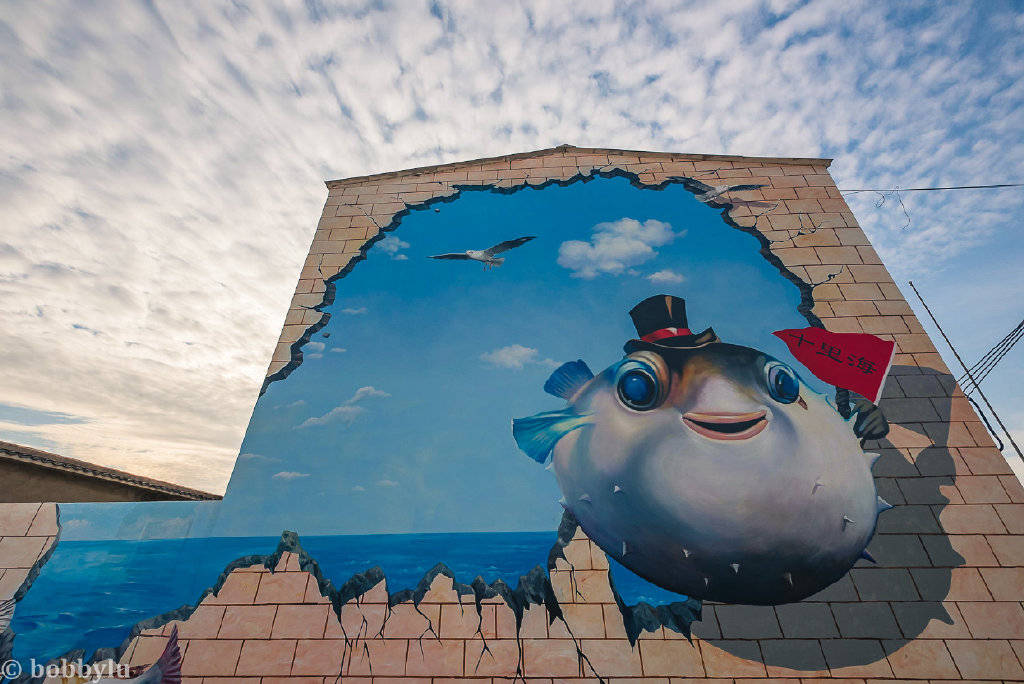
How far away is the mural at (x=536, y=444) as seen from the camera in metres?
3.66

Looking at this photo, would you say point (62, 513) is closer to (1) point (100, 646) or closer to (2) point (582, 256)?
(1) point (100, 646)

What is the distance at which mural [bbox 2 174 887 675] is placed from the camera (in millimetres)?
3658

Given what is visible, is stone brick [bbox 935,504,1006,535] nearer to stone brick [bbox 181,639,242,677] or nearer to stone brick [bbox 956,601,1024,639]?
stone brick [bbox 956,601,1024,639]

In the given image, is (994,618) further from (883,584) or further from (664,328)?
(664,328)

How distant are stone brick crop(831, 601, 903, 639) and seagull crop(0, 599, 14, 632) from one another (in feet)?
20.7

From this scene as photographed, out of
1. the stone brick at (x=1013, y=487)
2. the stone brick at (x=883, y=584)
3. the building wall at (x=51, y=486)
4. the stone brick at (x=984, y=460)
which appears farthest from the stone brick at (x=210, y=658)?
the stone brick at (x=1013, y=487)

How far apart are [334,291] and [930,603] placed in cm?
603

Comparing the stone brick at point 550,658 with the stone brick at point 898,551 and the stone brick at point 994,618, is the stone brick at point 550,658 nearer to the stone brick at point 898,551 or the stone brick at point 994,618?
the stone brick at point 898,551

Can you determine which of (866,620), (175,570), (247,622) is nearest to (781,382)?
(866,620)

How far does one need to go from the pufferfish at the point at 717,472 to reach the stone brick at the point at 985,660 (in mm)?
740

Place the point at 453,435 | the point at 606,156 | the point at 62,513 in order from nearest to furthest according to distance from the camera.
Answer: the point at 62,513 < the point at 453,435 < the point at 606,156

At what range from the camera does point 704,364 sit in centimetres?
426

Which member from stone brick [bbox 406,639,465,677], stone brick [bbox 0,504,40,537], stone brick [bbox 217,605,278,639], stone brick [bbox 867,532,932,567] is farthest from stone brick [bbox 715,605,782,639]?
stone brick [bbox 0,504,40,537]

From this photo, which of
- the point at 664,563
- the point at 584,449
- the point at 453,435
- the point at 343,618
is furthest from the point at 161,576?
the point at 664,563
